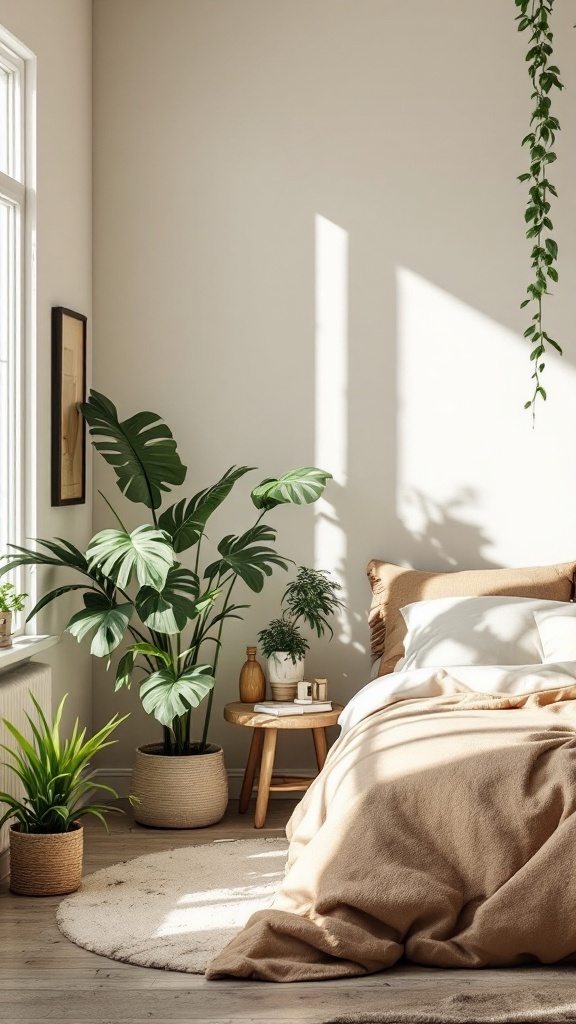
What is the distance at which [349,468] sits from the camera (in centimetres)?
503

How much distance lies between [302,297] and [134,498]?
Result: 116 centimetres

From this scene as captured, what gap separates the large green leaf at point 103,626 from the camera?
164 inches

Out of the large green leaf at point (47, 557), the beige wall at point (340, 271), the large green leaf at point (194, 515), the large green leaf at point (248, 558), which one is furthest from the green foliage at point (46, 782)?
the beige wall at point (340, 271)

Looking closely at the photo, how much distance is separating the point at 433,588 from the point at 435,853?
5.89 feet

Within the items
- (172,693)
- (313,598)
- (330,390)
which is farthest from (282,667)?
(330,390)

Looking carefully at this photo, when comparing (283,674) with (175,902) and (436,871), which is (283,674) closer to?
(175,902)

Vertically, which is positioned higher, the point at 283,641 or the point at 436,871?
the point at 283,641

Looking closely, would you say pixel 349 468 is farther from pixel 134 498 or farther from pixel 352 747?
pixel 352 747

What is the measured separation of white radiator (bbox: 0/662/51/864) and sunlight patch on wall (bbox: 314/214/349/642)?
1.42 m

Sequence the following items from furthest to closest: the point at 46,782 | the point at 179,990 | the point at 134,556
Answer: the point at 134,556
the point at 46,782
the point at 179,990

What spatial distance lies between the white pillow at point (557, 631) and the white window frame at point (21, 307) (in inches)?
75.4

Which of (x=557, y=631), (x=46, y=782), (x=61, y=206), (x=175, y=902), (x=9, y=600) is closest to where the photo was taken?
(x=175, y=902)

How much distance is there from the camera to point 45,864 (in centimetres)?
361

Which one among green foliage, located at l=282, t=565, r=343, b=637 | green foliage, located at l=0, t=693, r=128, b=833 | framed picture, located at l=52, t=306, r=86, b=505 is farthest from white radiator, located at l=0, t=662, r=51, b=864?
green foliage, located at l=282, t=565, r=343, b=637
